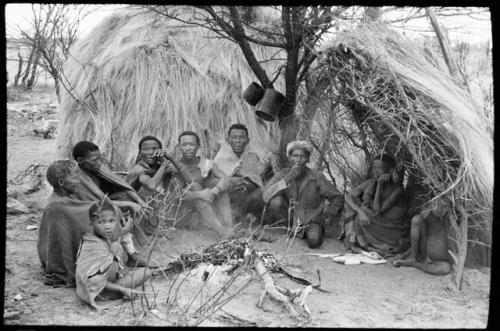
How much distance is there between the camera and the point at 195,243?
5.59m

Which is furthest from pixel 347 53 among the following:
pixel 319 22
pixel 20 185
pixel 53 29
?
pixel 20 185

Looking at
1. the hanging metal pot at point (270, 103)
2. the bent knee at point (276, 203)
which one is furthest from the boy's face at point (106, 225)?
the hanging metal pot at point (270, 103)

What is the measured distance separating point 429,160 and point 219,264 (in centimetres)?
181

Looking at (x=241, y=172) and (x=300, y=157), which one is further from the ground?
(x=300, y=157)

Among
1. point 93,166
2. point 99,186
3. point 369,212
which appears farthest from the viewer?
point 369,212

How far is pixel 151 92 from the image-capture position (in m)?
6.55

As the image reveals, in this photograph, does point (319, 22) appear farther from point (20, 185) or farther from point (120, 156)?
point (20, 185)

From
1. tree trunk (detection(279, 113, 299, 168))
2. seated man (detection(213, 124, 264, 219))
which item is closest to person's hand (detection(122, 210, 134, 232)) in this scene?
seated man (detection(213, 124, 264, 219))

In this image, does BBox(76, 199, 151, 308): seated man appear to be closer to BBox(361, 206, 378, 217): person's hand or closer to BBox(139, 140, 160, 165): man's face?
BBox(139, 140, 160, 165): man's face

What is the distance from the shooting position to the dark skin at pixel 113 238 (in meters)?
4.12

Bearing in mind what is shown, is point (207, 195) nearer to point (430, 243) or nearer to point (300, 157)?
point (300, 157)

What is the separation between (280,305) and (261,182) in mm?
2151

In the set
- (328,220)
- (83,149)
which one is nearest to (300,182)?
(328,220)

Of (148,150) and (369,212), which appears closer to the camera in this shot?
(369,212)
